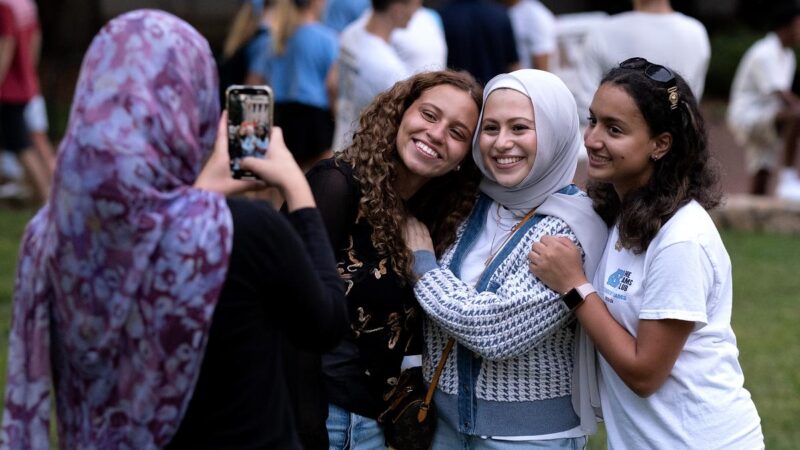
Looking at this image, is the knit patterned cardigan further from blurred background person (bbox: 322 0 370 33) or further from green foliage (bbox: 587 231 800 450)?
blurred background person (bbox: 322 0 370 33)

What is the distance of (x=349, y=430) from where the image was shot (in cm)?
317

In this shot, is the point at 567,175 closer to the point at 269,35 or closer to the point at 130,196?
the point at 130,196

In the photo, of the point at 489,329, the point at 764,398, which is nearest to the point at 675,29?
the point at 764,398

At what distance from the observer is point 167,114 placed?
85.8 inches

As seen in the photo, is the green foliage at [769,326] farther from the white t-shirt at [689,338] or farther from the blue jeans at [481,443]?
the white t-shirt at [689,338]

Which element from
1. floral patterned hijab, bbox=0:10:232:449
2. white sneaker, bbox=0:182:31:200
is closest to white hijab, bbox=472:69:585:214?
floral patterned hijab, bbox=0:10:232:449

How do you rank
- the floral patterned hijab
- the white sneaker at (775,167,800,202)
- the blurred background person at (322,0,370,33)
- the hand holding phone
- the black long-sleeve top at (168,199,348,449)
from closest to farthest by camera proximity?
the floral patterned hijab → the black long-sleeve top at (168,199,348,449) → the hand holding phone → the blurred background person at (322,0,370,33) → the white sneaker at (775,167,800,202)

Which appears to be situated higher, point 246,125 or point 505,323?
point 246,125

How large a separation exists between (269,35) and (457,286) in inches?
196

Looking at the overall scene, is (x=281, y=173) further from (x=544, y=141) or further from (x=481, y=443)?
(x=481, y=443)

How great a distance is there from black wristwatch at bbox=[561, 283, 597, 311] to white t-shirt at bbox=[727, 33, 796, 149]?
8431mm

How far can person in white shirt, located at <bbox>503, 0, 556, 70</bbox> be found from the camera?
339 inches

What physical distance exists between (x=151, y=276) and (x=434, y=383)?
1169mm

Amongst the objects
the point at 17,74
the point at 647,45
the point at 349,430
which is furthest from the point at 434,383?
the point at 17,74
